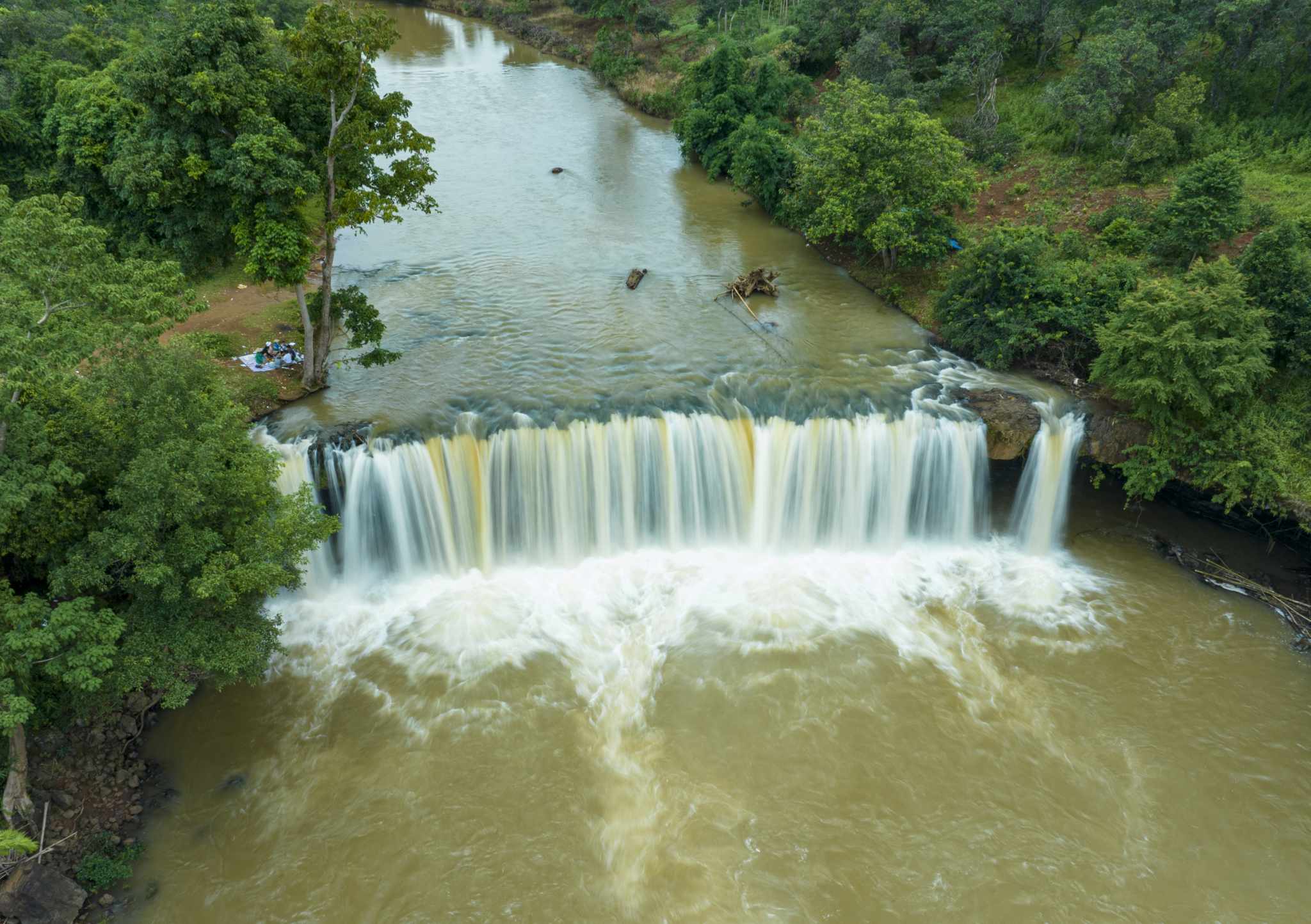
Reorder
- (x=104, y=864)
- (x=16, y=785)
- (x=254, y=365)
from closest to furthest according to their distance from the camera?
(x=16, y=785), (x=104, y=864), (x=254, y=365)

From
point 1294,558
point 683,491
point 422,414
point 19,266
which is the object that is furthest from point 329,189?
point 1294,558

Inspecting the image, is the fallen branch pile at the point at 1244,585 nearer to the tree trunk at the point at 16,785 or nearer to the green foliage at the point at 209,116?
the green foliage at the point at 209,116

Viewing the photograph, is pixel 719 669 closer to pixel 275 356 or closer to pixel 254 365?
pixel 275 356

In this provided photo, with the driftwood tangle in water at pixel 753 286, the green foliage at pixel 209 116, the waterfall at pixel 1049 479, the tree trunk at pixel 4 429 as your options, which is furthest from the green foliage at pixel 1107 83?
the tree trunk at pixel 4 429

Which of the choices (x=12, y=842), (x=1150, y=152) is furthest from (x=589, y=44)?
(x=12, y=842)

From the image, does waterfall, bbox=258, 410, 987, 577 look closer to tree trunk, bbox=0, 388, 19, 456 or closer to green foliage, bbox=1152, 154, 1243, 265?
tree trunk, bbox=0, 388, 19, 456

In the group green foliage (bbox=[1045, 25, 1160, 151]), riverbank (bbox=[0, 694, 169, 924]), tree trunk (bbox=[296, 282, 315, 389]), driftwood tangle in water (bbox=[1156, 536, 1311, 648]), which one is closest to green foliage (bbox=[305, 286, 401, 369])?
tree trunk (bbox=[296, 282, 315, 389])

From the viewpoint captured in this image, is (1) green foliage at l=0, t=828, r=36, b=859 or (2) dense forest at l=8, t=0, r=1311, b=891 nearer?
(1) green foliage at l=0, t=828, r=36, b=859
